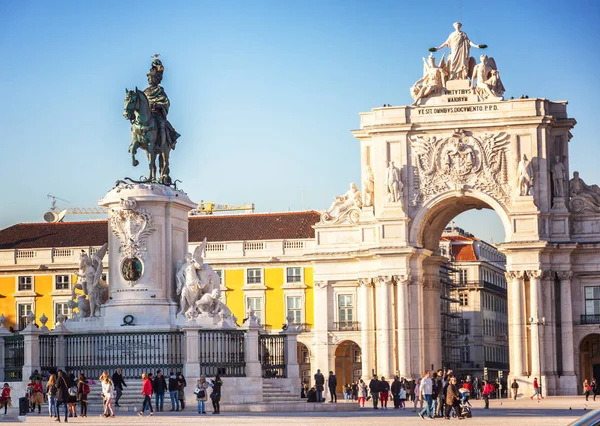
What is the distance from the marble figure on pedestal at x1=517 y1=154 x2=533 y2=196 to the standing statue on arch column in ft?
19.0

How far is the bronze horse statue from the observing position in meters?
46.9

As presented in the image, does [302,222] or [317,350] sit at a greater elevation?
[302,222]

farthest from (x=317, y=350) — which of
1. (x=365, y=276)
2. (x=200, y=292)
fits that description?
(x=200, y=292)

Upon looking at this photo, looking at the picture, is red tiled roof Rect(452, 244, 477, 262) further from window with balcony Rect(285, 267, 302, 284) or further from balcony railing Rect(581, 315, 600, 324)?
balcony railing Rect(581, 315, 600, 324)

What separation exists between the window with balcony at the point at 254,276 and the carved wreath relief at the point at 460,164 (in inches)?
556

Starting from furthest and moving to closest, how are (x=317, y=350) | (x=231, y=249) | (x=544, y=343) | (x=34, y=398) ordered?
(x=231, y=249) < (x=317, y=350) < (x=544, y=343) < (x=34, y=398)

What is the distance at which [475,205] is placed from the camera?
85.4 metres

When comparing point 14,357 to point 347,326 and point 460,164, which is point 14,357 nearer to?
point 460,164

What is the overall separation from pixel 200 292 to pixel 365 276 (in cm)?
3789

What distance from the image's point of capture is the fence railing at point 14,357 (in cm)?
4762

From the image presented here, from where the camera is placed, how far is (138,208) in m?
46.7

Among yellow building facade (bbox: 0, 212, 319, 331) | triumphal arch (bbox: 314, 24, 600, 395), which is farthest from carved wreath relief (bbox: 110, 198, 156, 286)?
yellow building facade (bbox: 0, 212, 319, 331)

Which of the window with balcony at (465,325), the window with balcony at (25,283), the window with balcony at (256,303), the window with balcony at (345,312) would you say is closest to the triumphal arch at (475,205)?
the window with balcony at (345,312)

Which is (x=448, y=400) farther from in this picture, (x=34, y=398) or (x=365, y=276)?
(x=365, y=276)
